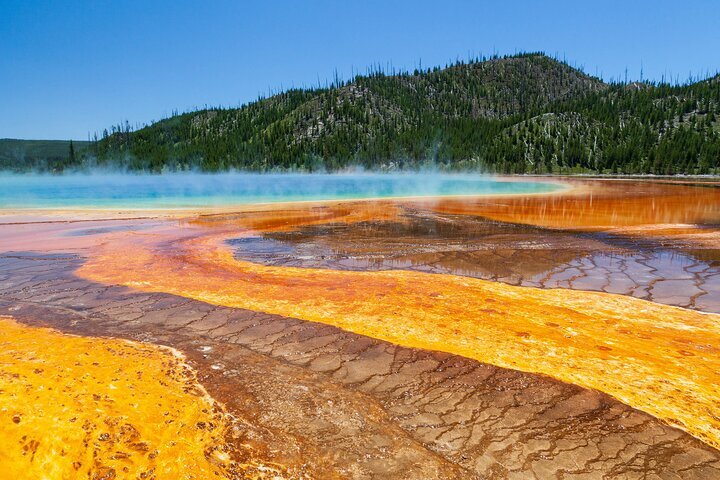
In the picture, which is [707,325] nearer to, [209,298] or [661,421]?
[661,421]

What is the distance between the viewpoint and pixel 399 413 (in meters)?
3.91

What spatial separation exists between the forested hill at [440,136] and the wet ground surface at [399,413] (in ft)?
302

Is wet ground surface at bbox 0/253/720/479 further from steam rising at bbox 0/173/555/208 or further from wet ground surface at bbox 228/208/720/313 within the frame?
steam rising at bbox 0/173/555/208

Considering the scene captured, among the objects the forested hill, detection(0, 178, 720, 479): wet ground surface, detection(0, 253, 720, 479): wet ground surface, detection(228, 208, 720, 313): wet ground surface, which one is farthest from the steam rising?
the forested hill

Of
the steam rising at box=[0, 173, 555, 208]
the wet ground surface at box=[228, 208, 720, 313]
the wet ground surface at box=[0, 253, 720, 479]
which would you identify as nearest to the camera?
the wet ground surface at box=[0, 253, 720, 479]

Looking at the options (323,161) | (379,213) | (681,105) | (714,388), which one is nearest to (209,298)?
(714,388)

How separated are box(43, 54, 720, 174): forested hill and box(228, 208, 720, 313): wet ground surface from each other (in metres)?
82.4

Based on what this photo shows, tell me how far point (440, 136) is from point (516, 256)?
437 ft

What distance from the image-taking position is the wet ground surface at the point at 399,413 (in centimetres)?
322

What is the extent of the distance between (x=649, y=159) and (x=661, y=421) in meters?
99.9

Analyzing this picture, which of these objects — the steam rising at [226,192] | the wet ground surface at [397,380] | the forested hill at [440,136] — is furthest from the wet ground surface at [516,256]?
the forested hill at [440,136]

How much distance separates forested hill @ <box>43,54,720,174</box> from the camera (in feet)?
317

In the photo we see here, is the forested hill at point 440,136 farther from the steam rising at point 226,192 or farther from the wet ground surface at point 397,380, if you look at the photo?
the wet ground surface at point 397,380

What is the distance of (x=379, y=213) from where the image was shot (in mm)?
21750
